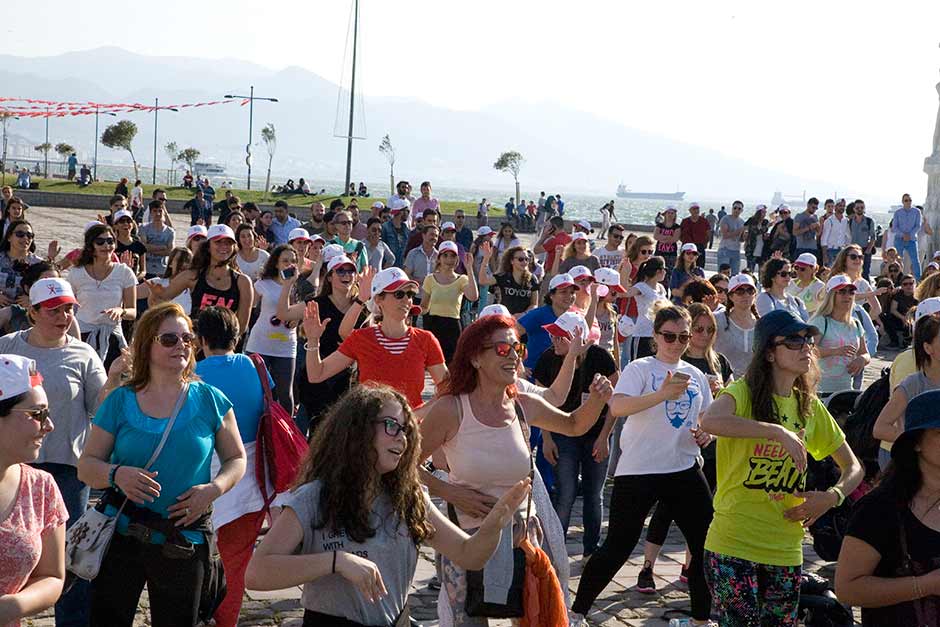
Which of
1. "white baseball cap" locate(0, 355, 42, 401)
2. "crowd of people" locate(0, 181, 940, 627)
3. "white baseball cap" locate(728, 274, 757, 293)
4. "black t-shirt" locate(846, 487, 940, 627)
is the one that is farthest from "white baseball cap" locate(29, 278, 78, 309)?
"white baseball cap" locate(728, 274, 757, 293)

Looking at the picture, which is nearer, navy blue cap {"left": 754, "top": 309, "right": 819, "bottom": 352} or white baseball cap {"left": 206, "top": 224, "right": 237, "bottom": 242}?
navy blue cap {"left": 754, "top": 309, "right": 819, "bottom": 352}

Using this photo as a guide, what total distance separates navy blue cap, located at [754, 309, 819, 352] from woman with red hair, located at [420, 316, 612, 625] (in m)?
1.05

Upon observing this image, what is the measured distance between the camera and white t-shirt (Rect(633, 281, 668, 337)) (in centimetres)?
1023

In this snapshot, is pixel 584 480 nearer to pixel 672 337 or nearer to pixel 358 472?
pixel 672 337

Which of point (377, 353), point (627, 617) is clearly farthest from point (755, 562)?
point (377, 353)

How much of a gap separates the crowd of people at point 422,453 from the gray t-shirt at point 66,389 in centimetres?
1

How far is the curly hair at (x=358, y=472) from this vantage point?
363 cm

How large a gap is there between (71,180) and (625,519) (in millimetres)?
57570

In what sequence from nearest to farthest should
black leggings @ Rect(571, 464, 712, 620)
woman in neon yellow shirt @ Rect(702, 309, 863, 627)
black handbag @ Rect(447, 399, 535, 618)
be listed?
black handbag @ Rect(447, 399, 535, 618)
woman in neon yellow shirt @ Rect(702, 309, 863, 627)
black leggings @ Rect(571, 464, 712, 620)

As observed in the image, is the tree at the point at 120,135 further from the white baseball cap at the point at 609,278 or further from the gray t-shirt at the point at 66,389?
the gray t-shirt at the point at 66,389

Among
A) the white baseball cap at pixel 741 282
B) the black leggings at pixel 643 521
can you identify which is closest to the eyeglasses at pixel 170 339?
the black leggings at pixel 643 521

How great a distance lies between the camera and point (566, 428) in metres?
5.46

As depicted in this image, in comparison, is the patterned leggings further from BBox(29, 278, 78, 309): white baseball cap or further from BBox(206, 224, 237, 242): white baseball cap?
BBox(206, 224, 237, 242): white baseball cap

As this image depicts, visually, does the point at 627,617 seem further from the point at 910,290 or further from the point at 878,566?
the point at 910,290
